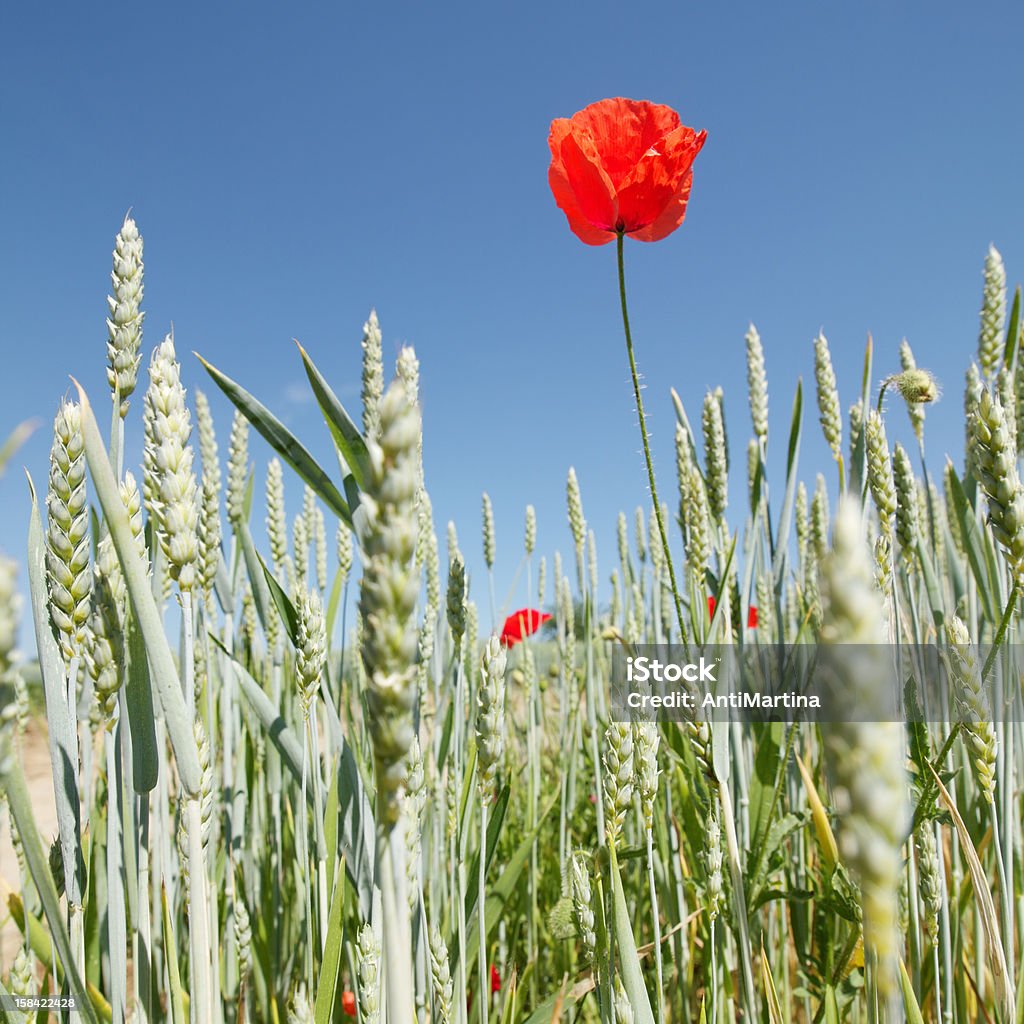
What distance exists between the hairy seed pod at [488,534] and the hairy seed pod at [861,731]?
155cm

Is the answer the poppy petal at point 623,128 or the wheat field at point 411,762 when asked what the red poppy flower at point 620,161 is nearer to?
the poppy petal at point 623,128

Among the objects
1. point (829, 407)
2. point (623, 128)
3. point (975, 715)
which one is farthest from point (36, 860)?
point (829, 407)

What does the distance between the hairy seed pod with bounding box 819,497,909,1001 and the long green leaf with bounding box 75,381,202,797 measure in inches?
14.8

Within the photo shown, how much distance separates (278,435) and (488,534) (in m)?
1.26

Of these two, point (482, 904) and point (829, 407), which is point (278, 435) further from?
point (829, 407)

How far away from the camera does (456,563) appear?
2.64ft

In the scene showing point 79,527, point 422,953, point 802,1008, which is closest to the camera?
point 79,527

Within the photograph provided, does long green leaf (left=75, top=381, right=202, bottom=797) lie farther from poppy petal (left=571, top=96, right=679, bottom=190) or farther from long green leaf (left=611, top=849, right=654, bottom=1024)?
poppy petal (left=571, top=96, right=679, bottom=190)

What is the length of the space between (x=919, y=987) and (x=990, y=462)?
699mm

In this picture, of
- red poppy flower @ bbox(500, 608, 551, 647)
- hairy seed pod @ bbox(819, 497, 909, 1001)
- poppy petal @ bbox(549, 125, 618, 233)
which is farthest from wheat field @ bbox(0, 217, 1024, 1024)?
red poppy flower @ bbox(500, 608, 551, 647)

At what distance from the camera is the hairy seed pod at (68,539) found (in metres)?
0.52

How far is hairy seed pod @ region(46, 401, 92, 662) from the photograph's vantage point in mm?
516

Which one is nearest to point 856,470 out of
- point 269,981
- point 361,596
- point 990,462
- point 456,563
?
point 990,462

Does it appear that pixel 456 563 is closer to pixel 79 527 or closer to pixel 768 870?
pixel 79 527
